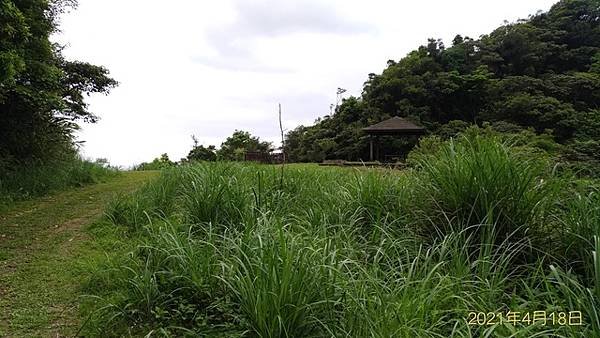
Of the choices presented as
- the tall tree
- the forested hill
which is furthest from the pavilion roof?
the tall tree

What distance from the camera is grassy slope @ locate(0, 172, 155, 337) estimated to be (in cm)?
267

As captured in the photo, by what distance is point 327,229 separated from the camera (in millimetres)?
3275

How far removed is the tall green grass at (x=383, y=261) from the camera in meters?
2.01

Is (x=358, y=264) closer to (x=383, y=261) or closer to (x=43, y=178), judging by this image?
(x=383, y=261)

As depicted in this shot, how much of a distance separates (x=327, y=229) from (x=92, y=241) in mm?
2721

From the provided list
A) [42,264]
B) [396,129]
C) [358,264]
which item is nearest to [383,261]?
[358,264]

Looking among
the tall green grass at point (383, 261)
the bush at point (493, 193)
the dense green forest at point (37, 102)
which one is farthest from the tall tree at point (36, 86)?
the bush at point (493, 193)

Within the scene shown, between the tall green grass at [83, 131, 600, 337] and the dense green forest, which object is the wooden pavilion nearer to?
the dense green forest

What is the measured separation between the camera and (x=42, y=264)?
3.81 metres

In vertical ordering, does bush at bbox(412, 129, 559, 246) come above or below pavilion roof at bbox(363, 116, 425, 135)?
below

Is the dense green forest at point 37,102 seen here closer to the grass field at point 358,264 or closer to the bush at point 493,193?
the grass field at point 358,264

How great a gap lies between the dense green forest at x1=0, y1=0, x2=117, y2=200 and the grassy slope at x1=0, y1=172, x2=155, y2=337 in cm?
183

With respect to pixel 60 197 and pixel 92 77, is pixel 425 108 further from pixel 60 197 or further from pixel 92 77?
pixel 60 197

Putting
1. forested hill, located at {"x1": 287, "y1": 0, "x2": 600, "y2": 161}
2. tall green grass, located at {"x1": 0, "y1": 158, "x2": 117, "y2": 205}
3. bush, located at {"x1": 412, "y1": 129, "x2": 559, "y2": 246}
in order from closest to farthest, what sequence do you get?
1. bush, located at {"x1": 412, "y1": 129, "x2": 559, "y2": 246}
2. tall green grass, located at {"x1": 0, "y1": 158, "x2": 117, "y2": 205}
3. forested hill, located at {"x1": 287, "y1": 0, "x2": 600, "y2": 161}
